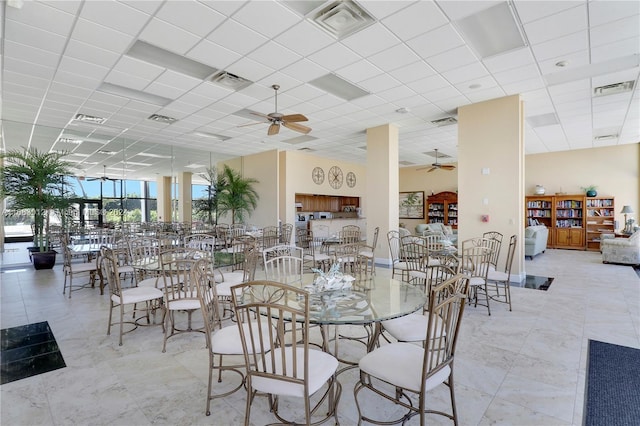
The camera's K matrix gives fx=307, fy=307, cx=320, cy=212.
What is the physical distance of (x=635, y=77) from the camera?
4738mm

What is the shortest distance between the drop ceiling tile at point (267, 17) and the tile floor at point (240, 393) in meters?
3.43

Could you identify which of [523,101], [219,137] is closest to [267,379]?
[523,101]

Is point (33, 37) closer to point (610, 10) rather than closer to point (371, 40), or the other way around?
point (371, 40)

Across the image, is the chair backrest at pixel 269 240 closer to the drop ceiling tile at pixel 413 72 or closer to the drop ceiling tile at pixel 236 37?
the drop ceiling tile at pixel 236 37

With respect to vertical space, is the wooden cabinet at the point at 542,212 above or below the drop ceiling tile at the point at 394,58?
below

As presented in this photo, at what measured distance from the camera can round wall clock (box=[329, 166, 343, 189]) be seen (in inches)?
465

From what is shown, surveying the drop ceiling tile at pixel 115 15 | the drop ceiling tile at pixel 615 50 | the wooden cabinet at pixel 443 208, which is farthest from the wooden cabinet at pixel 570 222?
the drop ceiling tile at pixel 115 15

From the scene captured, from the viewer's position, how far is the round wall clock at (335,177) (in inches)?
465

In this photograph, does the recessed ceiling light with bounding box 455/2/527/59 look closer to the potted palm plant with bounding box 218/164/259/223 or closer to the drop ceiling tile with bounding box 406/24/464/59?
the drop ceiling tile with bounding box 406/24/464/59

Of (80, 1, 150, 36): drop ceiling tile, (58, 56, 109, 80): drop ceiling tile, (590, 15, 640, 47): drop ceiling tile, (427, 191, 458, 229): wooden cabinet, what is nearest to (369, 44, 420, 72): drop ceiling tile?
(590, 15, 640, 47): drop ceiling tile

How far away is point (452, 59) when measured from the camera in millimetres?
4133

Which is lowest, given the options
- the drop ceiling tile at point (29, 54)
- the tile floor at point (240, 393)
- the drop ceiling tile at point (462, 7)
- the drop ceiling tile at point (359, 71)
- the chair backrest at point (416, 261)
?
the tile floor at point (240, 393)

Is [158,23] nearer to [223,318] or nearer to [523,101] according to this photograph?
[223,318]

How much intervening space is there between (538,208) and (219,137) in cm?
1062
